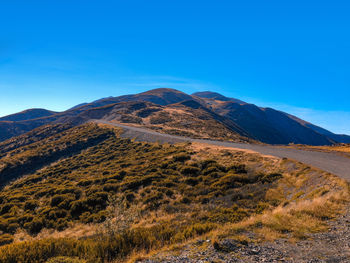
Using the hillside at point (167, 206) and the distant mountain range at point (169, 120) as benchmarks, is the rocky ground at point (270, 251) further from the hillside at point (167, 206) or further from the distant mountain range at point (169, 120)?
the distant mountain range at point (169, 120)

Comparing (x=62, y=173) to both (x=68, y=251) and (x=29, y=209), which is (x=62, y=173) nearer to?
(x=29, y=209)

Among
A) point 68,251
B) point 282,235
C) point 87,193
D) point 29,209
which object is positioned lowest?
point 29,209

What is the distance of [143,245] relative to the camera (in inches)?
277

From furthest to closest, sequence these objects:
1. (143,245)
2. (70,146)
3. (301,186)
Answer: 1. (70,146)
2. (301,186)
3. (143,245)

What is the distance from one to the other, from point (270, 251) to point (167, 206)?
7.57 meters

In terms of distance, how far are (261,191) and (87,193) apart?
582 inches

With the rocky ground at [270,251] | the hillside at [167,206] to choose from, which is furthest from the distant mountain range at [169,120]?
the rocky ground at [270,251]

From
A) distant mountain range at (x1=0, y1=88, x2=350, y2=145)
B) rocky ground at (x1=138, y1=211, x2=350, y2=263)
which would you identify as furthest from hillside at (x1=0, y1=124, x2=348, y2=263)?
distant mountain range at (x1=0, y1=88, x2=350, y2=145)

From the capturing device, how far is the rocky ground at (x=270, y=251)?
5.47m

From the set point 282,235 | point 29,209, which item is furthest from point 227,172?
point 29,209

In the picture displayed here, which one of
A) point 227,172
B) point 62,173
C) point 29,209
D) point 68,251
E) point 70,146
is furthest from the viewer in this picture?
point 70,146

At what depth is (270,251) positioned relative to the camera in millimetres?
5844

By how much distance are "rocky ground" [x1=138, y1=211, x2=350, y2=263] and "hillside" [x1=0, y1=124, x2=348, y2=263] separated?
1.21ft

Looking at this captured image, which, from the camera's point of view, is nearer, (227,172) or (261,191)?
(261,191)
